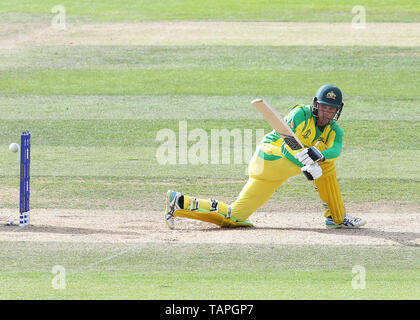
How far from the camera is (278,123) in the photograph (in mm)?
8914

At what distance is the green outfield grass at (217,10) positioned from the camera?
26.0 metres

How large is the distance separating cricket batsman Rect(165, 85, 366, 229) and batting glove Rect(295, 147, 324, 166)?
19 cm

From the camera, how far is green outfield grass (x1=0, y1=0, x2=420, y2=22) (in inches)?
1024

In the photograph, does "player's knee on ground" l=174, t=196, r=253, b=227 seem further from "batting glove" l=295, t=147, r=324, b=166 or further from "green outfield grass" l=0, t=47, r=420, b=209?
"green outfield grass" l=0, t=47, r=420, b=209

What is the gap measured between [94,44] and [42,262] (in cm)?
1569

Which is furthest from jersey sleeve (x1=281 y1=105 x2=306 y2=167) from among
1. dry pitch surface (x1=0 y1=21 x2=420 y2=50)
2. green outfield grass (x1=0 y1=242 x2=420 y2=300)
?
dry pitch surface (x1=0 y1=21 x2=420 y2=50)

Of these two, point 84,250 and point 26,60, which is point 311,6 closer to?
point 26,60

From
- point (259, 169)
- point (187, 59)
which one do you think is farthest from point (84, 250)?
point (187, 59)

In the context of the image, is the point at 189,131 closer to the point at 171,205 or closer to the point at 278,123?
the point at 171,205

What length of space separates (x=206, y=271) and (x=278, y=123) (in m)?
2.04

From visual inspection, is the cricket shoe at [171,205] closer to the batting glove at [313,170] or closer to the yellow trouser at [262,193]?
the yellow trouser at [262,193]

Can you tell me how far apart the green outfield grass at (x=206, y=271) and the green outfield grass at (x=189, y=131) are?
→ 0.02 meters

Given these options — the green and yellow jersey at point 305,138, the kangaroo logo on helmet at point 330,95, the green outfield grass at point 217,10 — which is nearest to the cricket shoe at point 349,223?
the green and yellow jersey at point 305,138
